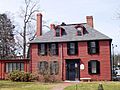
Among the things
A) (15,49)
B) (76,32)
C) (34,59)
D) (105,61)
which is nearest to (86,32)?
(76,32)

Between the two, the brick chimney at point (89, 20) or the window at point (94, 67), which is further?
the brick chimney at point (89, 20)

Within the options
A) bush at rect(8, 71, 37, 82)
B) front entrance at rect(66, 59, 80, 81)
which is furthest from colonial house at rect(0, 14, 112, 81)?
bush at rect(8, 71, 37, 82)

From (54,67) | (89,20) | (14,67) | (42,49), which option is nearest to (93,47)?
(89,20)

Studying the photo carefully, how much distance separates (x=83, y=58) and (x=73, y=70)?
240 centimetres

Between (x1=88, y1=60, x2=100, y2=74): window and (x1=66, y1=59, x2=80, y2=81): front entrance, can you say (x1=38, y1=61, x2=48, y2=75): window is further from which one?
(x1=88, y1=60, x2=100, y2=74): window

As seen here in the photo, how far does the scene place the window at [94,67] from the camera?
4344 centimetres

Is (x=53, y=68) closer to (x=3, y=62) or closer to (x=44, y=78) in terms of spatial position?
(x=44, y=78)

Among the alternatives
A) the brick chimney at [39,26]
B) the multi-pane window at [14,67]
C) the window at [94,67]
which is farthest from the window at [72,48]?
the multi-pane window at [14,67]

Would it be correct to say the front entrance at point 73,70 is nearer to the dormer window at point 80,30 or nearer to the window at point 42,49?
the window at point 42,49

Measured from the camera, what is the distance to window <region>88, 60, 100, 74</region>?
143ft

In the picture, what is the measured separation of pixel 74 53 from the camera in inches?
1762

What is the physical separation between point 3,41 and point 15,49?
3.76 meters

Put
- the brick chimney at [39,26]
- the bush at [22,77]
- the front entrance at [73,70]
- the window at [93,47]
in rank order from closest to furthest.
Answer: the bush at [22,77], the window at [93,47], the front entrance at [73,70], the brick chimney at [39,26]

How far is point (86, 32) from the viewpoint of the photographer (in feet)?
151
